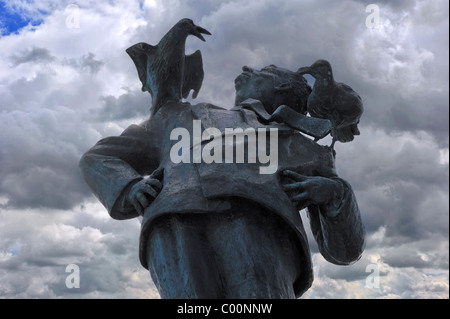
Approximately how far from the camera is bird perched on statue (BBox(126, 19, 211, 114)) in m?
4.99

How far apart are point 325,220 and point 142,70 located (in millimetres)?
2189

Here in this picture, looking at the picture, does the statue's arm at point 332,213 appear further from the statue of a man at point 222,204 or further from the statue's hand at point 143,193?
the statue's hand at point 143,193

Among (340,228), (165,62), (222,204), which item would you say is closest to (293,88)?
(165,62)

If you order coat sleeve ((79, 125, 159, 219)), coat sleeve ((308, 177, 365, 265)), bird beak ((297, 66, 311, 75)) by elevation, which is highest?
bird beak ((297, 66, 311, 75))

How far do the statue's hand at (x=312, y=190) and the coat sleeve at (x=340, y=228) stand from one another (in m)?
0.06

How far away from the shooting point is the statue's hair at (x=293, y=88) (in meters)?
5.42

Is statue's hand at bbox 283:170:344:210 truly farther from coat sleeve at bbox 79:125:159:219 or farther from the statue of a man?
coat sleeve at bbox 79:125:159:219

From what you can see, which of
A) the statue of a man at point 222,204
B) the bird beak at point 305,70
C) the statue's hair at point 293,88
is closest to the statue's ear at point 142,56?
the statue of a man at point 222,204

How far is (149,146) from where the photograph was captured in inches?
192

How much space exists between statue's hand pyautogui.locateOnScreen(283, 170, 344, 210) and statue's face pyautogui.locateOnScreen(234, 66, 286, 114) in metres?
1.18

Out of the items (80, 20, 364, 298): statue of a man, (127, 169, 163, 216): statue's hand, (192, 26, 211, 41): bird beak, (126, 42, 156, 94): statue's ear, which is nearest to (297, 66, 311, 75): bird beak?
(80, 20, 364, 298): statue of a man

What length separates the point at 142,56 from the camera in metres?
5.27
